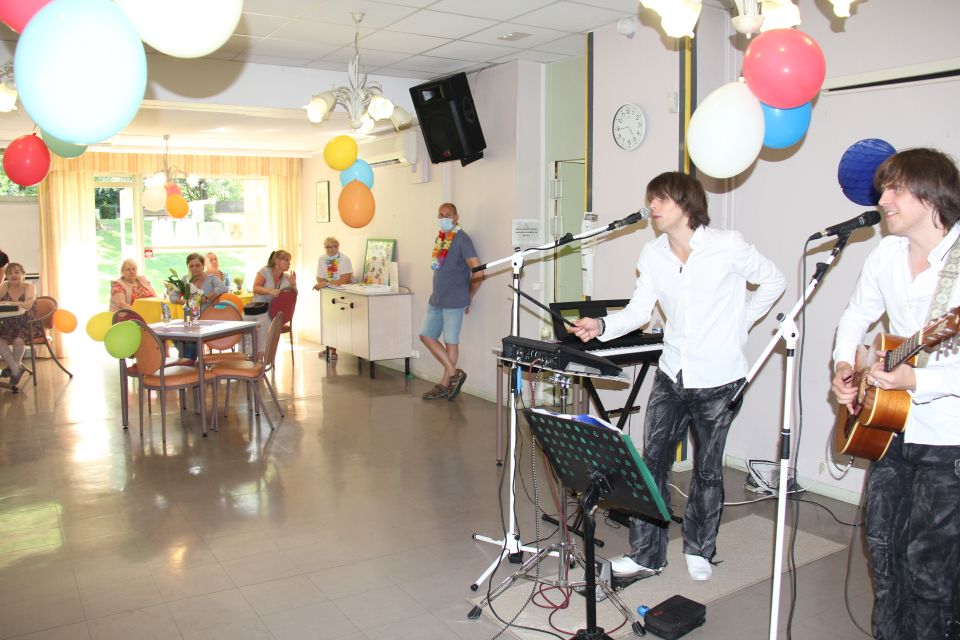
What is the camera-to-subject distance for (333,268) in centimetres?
926

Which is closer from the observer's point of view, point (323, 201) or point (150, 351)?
point (150, 351)

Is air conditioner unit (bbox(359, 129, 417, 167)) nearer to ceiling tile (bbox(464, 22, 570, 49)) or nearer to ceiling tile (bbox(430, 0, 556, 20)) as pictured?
ceiling tile (bbox(464, 22, 570, 49))

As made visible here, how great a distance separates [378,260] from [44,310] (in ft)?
11.8

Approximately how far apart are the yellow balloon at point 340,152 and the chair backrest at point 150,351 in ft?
5.94

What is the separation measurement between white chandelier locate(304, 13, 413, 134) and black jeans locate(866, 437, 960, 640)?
4.33 meters

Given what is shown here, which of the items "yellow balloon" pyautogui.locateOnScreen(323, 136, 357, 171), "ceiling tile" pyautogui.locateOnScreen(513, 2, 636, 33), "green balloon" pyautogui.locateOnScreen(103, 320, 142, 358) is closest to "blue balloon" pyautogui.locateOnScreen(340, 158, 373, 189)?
"yellow balloon" pyautogui.locateOnScreen(323, 136, 357, 171)

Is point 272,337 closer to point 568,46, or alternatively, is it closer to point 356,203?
point 356,203

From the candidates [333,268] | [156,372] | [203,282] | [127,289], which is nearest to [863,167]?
[156,372]

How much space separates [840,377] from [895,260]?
1.32ft

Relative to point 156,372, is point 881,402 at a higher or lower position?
higher

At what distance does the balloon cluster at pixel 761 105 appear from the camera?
11.0ft

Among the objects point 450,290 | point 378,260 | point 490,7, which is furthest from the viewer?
point 378,260

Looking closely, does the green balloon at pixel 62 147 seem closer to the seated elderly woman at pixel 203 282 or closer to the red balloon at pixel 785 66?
the seated elderly woman at pixel 203 282

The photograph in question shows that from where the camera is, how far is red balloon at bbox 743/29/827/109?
3322 mm
